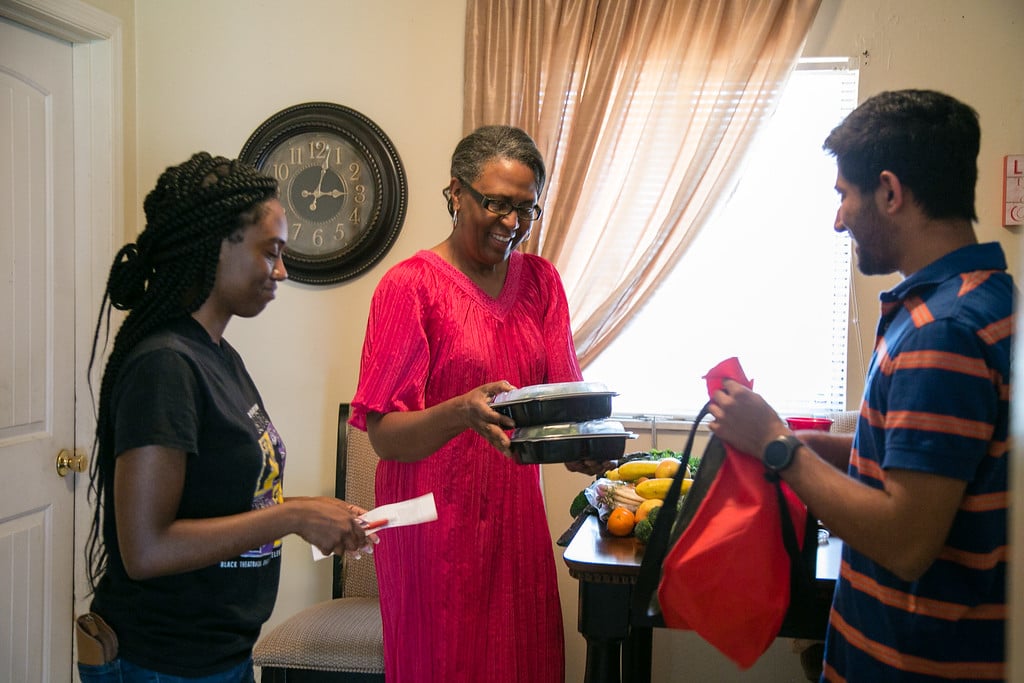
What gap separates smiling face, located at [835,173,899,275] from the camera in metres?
1.31

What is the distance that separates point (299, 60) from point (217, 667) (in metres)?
2.46

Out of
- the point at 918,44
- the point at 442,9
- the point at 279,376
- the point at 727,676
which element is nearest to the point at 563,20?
the point at 442,9

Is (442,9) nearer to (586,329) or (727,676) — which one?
(586,329)

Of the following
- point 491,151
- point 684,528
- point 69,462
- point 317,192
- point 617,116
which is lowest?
point 69,462

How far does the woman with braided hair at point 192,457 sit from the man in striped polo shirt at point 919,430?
79 cm

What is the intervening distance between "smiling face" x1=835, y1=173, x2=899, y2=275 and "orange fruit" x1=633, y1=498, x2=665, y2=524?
0.72 metres

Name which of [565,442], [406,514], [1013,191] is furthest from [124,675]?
[1013,191]

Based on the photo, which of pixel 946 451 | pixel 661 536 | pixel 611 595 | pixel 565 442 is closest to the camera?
pixel 946 451

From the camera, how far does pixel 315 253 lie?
3.21 metres

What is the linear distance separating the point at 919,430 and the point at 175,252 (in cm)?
119

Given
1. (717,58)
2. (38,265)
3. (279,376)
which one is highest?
(717,58)

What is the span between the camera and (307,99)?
324cm

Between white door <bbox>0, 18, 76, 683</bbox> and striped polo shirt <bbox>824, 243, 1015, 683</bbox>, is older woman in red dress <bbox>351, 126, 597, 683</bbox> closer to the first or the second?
striped polo shirt <bbox>824, 243, 1015, 683</bbox>

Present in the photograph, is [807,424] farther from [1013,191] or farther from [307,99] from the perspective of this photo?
[307,99]
